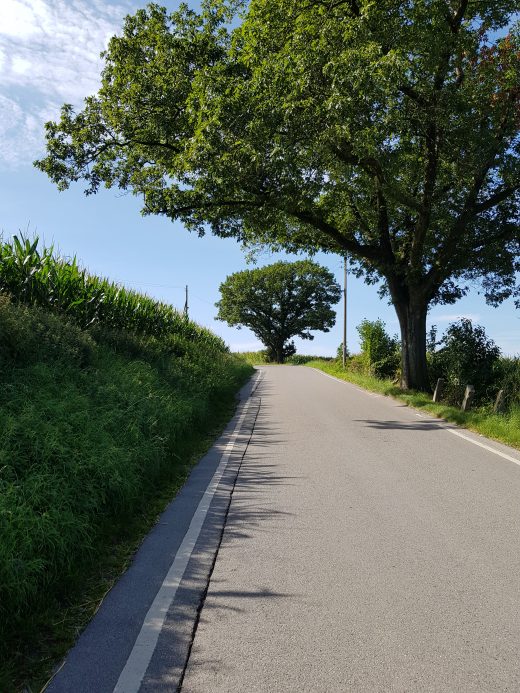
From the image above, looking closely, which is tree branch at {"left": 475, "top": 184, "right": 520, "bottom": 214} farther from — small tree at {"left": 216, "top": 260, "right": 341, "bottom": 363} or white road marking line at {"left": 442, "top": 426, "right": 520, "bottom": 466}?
small tree at {"left": 216, "top": 260, "right": 341, "bottom": 363}

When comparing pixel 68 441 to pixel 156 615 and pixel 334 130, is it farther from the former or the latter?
pixel 334 130

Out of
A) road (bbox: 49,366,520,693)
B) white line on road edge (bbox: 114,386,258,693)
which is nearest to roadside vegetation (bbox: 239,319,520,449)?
road (bbox: 49,366,520,693)

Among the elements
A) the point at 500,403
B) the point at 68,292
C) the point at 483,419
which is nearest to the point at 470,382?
the point at 500,403

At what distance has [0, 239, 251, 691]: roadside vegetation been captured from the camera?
12.2 feet

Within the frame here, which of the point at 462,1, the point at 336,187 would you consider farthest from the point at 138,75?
the point at 462,1

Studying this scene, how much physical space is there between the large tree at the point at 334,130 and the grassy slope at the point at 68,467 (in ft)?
22.9

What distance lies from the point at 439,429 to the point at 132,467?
7.34 metres

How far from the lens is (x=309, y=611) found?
12.0ft

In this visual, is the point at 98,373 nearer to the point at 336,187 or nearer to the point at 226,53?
the point at 336,187

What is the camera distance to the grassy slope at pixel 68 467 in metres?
3.63

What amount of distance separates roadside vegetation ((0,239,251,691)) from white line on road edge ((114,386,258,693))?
0.45 meters

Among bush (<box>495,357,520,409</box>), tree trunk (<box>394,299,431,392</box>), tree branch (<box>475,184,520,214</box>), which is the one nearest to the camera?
bush (<box>495,357,520,409</box>)

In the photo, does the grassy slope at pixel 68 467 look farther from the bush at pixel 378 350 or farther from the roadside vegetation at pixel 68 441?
the bush at pixel 378 350

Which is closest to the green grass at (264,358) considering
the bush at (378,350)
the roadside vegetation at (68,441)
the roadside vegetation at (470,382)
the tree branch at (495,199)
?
the bush at (378,350)
